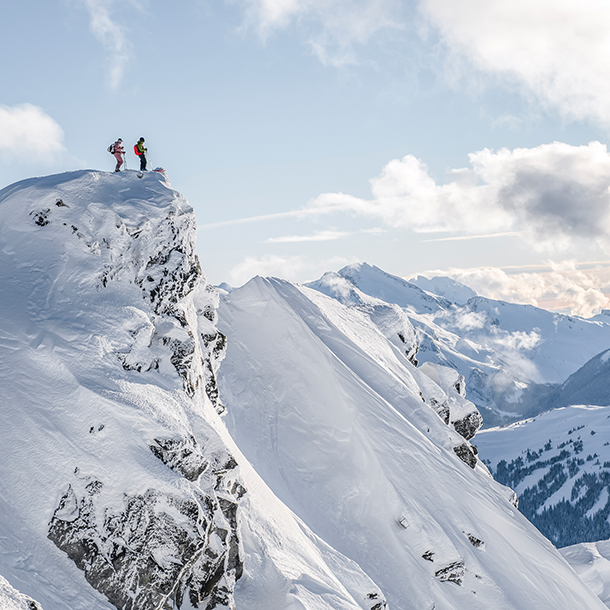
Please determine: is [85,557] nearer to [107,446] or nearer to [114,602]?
[114,602]

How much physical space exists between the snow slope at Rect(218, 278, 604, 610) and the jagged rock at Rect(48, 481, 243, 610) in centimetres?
2243

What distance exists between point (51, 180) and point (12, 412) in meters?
15.0

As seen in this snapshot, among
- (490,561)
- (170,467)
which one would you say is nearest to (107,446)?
(170,467)

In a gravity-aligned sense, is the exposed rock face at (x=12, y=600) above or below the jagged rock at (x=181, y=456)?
below

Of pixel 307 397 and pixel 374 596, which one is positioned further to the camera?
pixel 307 397

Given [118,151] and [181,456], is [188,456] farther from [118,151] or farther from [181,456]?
[118,151]

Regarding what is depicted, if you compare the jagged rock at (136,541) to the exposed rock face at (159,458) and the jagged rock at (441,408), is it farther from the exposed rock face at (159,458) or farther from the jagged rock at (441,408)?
the jagged rock at (441,408)

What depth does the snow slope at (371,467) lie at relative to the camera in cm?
4172

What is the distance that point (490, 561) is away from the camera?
44906 millimetres

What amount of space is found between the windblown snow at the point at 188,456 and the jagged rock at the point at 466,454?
29cm

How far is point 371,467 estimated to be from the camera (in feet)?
150

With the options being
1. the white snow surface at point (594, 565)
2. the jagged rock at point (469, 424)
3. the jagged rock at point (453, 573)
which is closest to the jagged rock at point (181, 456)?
the jagged rock at point (453, 573)

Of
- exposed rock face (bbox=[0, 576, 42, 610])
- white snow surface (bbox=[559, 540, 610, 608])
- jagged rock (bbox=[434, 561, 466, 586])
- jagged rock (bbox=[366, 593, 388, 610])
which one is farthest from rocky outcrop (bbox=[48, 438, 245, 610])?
white snow surface (bbox=[559, 540, 610, 608])

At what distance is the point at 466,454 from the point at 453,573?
1595 centimetres
